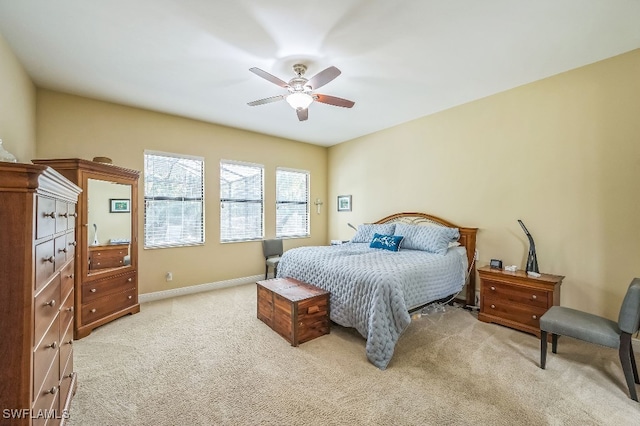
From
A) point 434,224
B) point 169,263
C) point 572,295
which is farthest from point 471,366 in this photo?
point 169,263

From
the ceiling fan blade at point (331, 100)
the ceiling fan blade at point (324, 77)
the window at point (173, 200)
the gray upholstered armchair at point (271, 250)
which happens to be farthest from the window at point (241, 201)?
the ceiling fan blade at point (324, 77)

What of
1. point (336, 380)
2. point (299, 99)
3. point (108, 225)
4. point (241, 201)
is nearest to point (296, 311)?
point (336, 380)

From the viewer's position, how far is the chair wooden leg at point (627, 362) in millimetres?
1968

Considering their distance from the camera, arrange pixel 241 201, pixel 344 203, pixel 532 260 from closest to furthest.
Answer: pixel 532 260 < pixel 241 201 < pixel 344 203

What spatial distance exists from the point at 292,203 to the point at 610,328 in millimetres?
4858

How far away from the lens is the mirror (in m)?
3.14

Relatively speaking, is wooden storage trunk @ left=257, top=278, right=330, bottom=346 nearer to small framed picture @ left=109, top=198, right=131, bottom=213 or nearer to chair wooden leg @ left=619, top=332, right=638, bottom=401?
small framed picture @ left=109, top=198, right=131, bottom=213

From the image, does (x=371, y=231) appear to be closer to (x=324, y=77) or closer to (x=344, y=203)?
(x=344, y=203)

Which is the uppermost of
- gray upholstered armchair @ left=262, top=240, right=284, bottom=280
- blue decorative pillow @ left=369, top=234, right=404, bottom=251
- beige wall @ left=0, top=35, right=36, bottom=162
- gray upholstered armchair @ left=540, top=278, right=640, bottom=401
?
beige wall @ left=0, top=35, right=36, bottom=162

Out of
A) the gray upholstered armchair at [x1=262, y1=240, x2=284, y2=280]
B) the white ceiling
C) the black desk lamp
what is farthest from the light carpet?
the white ceiling

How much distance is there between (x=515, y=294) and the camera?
10.1 feet

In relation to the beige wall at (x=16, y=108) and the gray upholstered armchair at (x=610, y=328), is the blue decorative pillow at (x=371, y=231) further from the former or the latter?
the beige wall at (x=16, y=108)

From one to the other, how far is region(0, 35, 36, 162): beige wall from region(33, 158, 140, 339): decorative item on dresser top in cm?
32

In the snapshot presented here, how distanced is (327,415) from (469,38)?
3.27 metres
